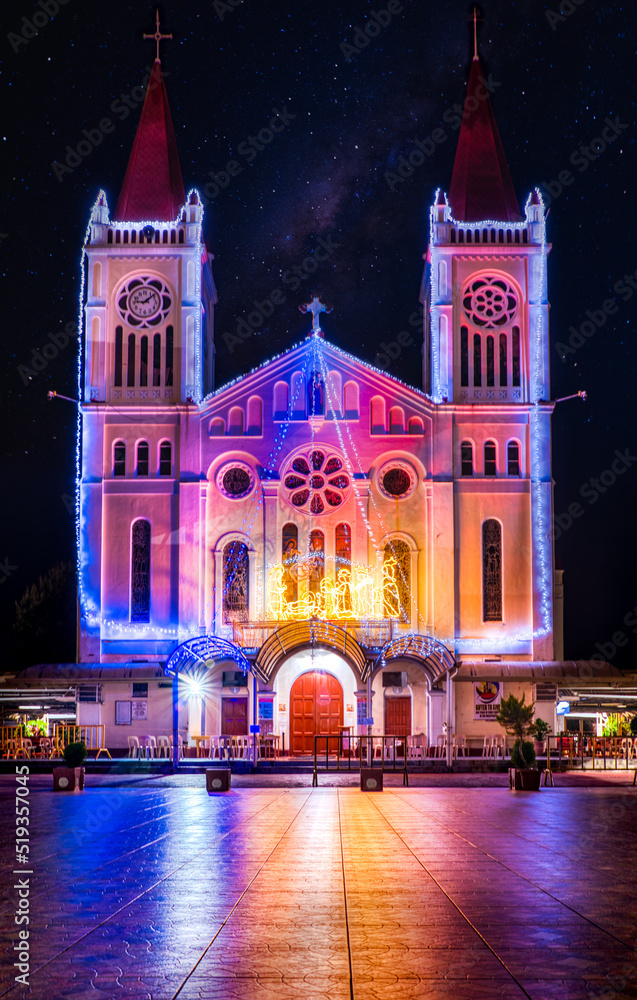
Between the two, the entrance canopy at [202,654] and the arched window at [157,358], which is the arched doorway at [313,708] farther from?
the arched window at [157,358]

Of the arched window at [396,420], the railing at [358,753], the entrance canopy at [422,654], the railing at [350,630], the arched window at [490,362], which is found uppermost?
the arched window at [490,362]

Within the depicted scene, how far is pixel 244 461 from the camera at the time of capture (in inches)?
1754

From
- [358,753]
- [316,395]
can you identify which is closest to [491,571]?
[358,753]

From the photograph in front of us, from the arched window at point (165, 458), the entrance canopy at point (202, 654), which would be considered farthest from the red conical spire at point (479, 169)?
the entrance canopy at point (202, 654)

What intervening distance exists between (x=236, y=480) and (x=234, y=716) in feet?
28.8

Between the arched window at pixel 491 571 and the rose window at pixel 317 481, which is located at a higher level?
the rose window at pixel 317 481

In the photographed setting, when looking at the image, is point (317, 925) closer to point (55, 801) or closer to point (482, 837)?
point (482, 837)

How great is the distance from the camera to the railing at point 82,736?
4003cm

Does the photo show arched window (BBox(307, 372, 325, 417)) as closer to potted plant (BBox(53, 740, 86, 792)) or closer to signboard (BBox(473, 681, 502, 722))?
signboard (BBox(473, 681, 502, 722))

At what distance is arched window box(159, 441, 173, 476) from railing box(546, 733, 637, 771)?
56.4 ft

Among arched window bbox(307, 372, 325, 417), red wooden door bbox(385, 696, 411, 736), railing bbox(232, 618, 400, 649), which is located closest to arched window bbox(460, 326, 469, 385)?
arched window bbox(307, 372, 325, 417)

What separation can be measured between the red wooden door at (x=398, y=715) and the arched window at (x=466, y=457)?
8832 millimetres

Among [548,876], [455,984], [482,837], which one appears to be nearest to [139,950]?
[455,984]

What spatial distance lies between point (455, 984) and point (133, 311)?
40721 millimetres
